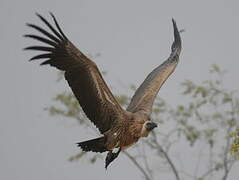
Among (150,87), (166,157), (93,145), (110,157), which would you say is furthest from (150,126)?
(166,157)

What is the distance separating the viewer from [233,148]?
8820mm

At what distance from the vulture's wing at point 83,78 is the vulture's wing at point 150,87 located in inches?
26.2

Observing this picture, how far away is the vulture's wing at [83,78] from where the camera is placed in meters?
9.30

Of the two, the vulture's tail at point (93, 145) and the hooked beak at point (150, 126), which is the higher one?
the vulture's tail at point (93, 145)

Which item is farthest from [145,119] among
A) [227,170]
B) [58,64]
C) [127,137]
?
[227,170]

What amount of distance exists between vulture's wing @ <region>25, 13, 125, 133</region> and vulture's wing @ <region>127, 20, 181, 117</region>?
2.19 ft

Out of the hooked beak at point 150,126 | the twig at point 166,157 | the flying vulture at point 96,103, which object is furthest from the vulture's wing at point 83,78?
the twig at point 166,157

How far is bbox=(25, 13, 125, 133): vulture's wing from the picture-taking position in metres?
9.30

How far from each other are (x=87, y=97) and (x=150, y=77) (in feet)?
6.25

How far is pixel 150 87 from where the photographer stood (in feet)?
36.4

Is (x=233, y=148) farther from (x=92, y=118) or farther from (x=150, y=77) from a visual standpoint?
(x=150, y=77)

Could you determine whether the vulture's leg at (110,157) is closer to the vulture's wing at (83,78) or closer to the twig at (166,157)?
the vulture's wing at (83,78)

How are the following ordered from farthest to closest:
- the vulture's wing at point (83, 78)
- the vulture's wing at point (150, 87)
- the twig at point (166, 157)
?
the twig at point (166, 157) → the vulture's wing at point (150, 87) → the vulture's wing at point (83, 78)

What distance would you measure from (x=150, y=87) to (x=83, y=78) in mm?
1747
